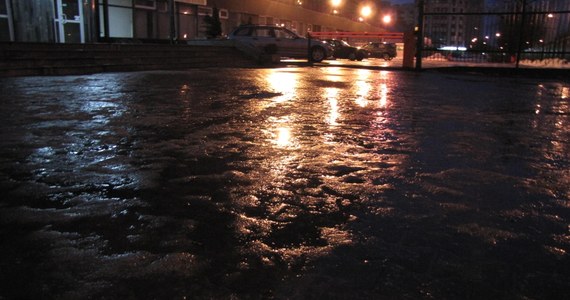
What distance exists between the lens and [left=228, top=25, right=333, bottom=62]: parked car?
931 inches

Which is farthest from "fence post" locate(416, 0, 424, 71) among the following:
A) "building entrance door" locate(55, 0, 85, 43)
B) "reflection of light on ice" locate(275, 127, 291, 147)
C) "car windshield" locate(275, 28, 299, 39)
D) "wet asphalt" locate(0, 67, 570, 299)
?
"building entrance door" locate(55, 0, 85, 43)

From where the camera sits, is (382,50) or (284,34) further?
(382,50)

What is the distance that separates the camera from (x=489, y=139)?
16.6ft

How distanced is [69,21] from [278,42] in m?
9.70

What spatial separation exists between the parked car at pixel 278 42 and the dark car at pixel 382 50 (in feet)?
54.8

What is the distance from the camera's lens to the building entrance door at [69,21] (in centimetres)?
1988

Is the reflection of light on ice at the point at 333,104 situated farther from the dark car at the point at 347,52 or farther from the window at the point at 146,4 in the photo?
the dark car at the point at 347,52

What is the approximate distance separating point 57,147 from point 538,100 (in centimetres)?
823

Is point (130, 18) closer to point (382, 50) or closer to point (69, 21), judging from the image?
point (69, 21)

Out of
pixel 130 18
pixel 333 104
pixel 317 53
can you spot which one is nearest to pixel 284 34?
pixel 317 53

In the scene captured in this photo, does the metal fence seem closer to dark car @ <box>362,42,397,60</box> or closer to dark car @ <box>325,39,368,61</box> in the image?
dark car @ <box>325,39,368,61</box>

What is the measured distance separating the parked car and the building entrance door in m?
6.84

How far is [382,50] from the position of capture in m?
41.0

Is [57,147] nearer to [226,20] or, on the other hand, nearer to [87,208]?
[87,208]
